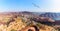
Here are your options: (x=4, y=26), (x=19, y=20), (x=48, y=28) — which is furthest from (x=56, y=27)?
(x=4, y=26)

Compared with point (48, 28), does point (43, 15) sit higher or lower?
higher

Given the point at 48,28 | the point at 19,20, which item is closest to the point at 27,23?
the point at 19,20

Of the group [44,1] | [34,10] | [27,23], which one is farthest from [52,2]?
[27,23]

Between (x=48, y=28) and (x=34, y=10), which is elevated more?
(x=34, y=10)

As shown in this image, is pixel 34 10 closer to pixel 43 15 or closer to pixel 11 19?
pixel 43 15

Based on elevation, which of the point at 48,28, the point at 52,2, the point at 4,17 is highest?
the point at 52,2

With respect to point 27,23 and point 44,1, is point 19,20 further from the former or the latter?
point 44,1

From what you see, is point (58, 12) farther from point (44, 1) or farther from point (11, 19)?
point (11, 19)
